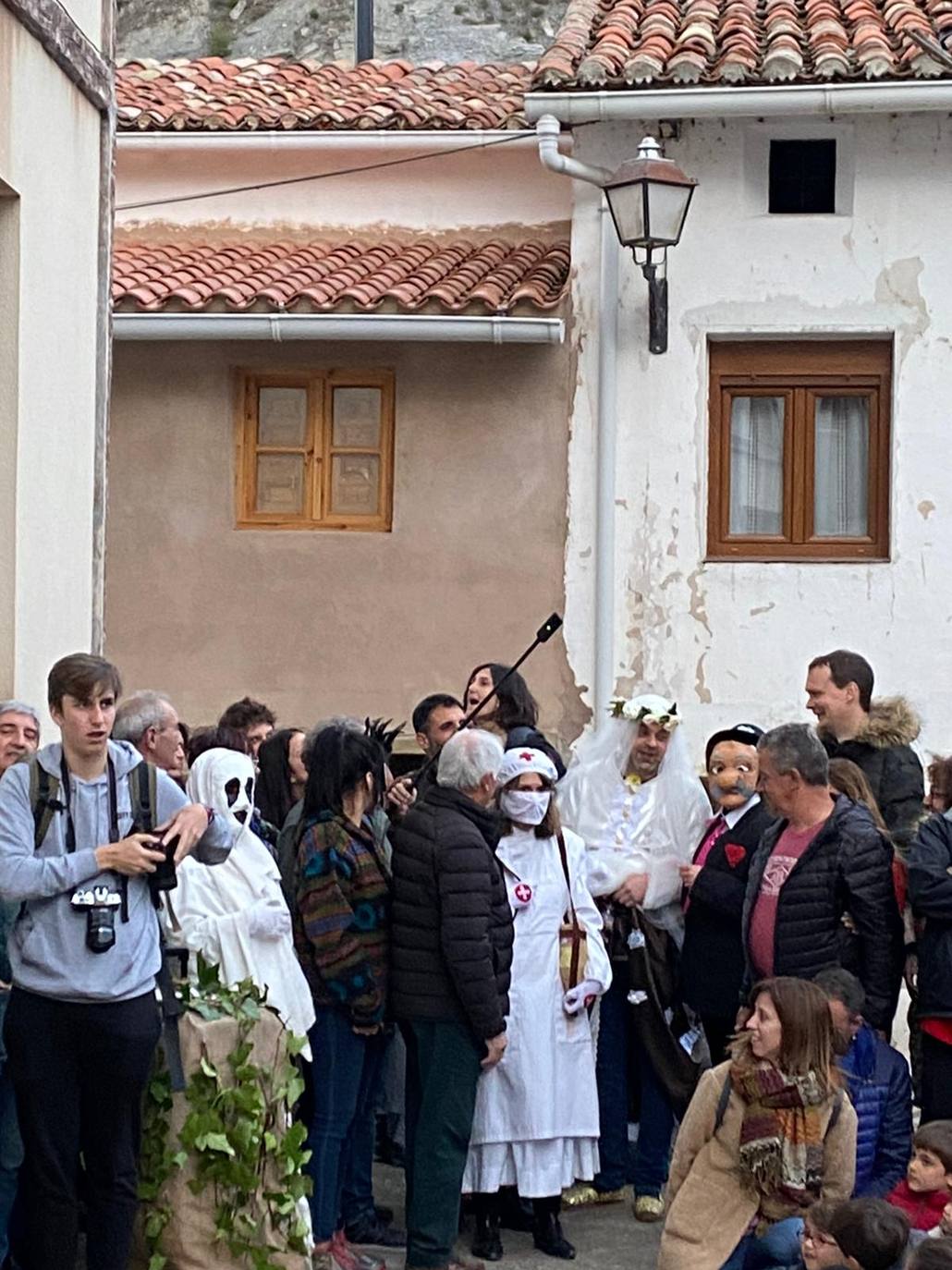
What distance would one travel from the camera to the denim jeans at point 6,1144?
638cm

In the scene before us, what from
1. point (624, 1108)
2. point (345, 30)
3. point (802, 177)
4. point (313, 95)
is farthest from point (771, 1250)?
point (345, 30)

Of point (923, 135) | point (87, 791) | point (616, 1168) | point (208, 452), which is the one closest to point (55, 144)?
point (87, 791)

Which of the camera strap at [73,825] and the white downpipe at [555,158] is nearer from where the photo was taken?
the camera strap at [73,825]

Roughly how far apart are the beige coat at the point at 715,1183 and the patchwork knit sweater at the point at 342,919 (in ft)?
3.99

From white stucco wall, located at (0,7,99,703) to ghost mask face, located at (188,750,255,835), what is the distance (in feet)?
3.20

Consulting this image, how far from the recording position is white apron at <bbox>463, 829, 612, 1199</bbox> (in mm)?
7992


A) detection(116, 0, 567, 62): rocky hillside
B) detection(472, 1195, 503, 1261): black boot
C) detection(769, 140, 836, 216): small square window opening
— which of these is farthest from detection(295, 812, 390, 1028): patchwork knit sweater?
detection(116, 0, 567, 62): rocky hillside

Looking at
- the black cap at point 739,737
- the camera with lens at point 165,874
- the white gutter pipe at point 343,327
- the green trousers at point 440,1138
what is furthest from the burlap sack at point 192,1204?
the white gutter pipe at point 343,327

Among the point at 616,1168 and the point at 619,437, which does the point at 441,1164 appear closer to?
the point at 616,1168

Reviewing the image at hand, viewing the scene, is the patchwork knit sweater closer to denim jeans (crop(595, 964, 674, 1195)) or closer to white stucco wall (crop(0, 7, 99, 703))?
white stucco wall (crop(0, 7, 99, 703))

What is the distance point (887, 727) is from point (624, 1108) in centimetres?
178

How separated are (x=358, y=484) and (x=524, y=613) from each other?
4.38ft

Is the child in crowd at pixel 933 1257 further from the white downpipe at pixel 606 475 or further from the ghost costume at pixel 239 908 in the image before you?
the white downpipe at pixel 606 475

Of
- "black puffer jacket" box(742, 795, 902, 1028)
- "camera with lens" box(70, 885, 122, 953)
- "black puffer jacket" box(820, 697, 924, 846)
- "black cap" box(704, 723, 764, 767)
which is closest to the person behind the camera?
"camera with lens" box(70, 885, 122, 953)
